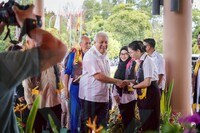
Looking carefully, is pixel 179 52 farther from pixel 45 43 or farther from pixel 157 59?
pixel 45 43

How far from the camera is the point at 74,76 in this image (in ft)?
10.3

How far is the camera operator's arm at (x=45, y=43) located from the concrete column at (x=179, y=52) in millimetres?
2883

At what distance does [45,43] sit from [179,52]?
2972 mm

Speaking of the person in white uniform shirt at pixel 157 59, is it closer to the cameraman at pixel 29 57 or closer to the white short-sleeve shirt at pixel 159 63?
the white short-sleeve shirt at pixel 159 63

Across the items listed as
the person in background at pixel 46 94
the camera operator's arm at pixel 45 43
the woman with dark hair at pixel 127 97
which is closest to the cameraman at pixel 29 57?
the camera operator's arm at pixel 45 43

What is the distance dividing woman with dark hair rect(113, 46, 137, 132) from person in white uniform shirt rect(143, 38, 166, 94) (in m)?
0.46

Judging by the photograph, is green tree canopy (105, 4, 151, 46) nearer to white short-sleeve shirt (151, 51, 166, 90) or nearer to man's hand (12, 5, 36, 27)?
white short-sleeve shirt (151, 51, 166, 90)

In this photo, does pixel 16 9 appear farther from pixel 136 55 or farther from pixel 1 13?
pixel 136 55

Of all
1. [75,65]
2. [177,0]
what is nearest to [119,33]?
[177,0]

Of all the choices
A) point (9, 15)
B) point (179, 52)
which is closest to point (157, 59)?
point (179, 52)

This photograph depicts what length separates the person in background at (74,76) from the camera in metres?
3.13

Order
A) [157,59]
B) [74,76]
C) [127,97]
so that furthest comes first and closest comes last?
[157,59], [74,76], [127,97]

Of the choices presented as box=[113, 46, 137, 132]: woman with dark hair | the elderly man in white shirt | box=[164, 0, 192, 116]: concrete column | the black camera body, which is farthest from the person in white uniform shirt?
the black camera body

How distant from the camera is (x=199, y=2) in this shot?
13.9 feet
